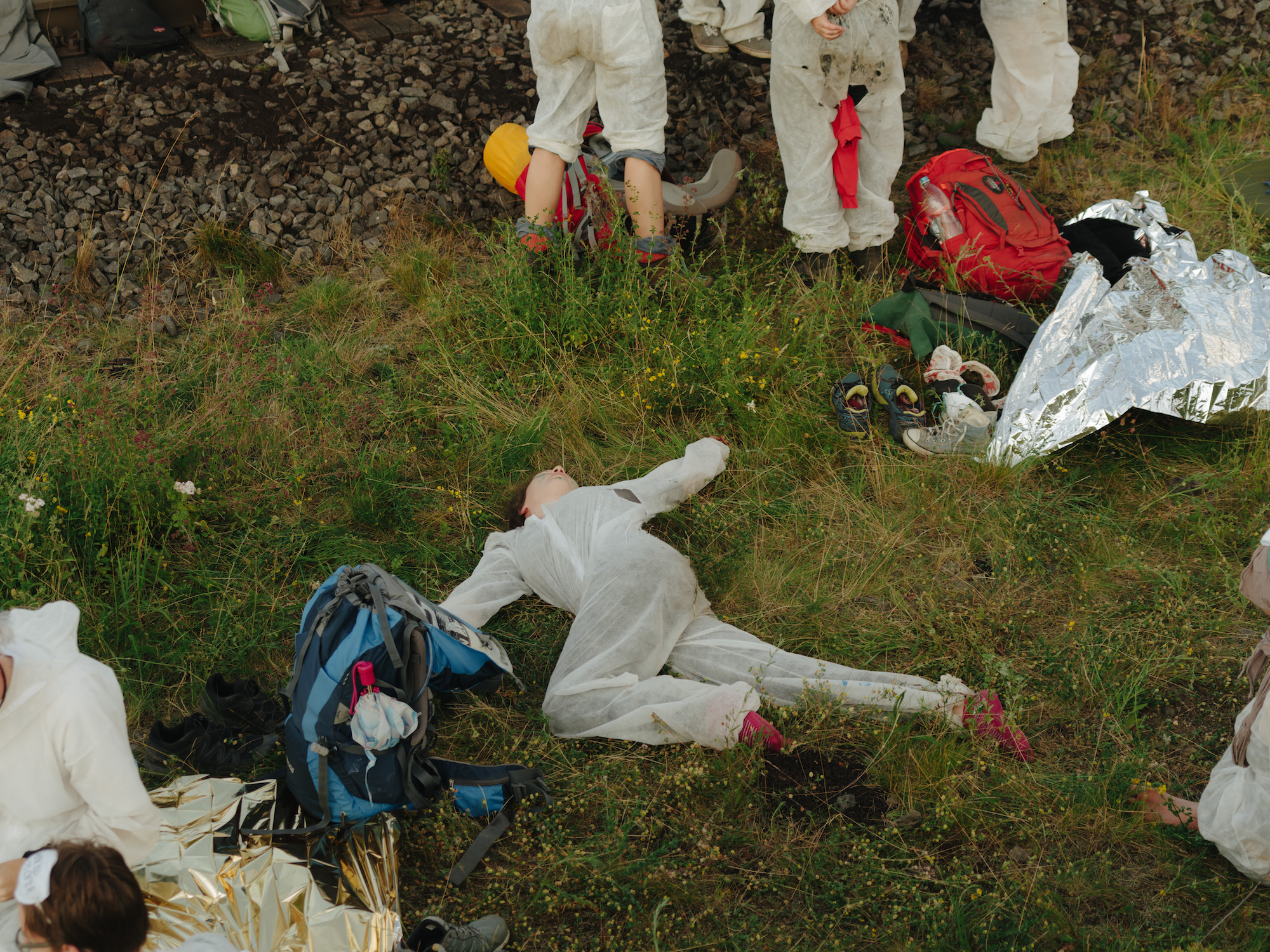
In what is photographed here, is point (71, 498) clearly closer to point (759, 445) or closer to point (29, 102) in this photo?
point (759, 445)

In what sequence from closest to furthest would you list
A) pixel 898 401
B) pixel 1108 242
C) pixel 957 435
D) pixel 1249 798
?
pixel 1249 798, pixel 957 435, pixel 898 401, pixel 1108 242

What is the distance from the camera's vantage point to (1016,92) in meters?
5.32

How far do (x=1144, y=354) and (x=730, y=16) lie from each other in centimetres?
309

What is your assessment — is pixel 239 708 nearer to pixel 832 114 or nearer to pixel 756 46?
pixel 832 114

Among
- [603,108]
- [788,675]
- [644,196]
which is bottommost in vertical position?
[788,675]

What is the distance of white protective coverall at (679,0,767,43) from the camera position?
550cm

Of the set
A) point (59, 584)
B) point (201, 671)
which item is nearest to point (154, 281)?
point (59, 584)

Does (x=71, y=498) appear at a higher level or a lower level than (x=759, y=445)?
higher

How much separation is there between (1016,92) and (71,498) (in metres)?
4.92

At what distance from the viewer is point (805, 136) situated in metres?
4.41

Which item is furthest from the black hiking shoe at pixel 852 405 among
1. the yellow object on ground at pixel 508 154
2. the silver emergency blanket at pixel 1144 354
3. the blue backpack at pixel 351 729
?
the yellow object on ground at pixel 508 154

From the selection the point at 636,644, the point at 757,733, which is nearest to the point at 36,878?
the point at 636,644

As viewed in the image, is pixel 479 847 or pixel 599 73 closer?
pixel 479 847

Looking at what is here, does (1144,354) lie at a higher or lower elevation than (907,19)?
lower
